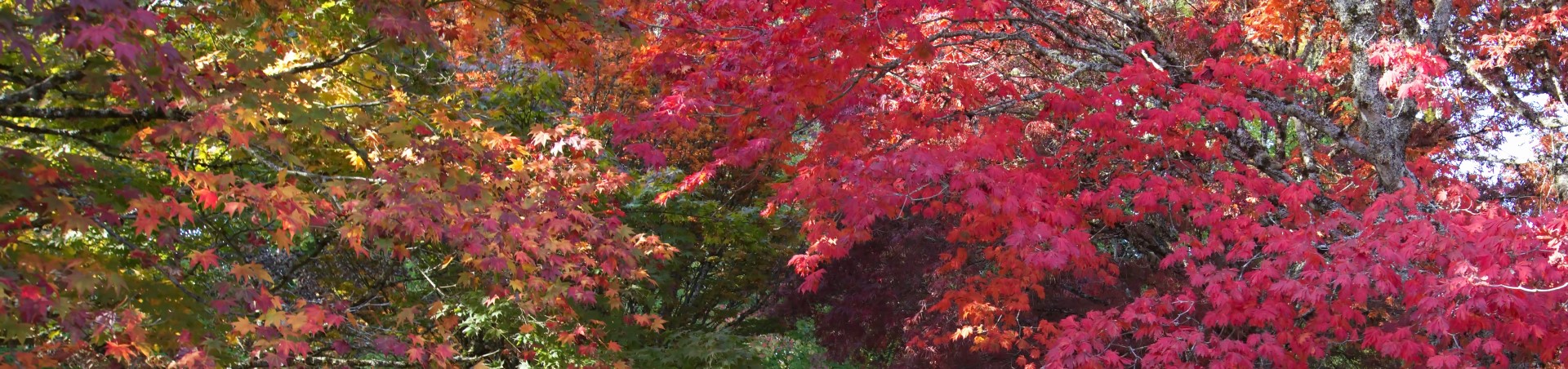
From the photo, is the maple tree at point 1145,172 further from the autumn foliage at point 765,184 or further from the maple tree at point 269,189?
the maple tree at point 269,189

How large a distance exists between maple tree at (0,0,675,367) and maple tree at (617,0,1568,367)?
134 centimetres

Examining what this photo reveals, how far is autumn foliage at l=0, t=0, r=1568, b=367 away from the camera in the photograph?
201 inches

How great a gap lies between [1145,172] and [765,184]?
464cm

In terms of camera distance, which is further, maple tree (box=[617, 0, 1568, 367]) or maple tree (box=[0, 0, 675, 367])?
maple tree (box=[617, 0, 1568, 367])

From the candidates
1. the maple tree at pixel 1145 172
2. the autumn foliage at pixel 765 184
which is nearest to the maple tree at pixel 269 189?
the autumn foliage at pixel 765 184

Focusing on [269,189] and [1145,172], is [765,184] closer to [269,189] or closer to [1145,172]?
[1145,172]

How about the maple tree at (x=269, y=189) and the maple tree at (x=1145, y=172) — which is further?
the maple tree at (x=1145, y=172)

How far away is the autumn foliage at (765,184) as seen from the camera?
5.09 m

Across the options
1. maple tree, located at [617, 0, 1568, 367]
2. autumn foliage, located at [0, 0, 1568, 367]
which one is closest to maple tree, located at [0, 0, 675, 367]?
autumn foliage, located at [0, 0, 1568, 367]

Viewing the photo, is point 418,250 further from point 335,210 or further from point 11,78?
point 11,78

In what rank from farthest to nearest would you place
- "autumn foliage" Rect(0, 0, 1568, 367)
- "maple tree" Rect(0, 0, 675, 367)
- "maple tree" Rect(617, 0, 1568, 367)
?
"maple tree" Rect(617, 0, 1568, 367) → "autumn foliage" Rect(0, 0, 1568, 367) → "maple tree" Rect(0, 0, 675, 367)

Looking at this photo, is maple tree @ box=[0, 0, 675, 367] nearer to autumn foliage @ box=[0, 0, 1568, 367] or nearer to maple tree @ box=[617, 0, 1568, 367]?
autumn foliage @ box=[0, 0, 1568, 367]

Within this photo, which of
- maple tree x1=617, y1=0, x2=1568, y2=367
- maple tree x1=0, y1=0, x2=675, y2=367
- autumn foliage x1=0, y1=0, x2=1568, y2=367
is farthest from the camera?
maple tree x1=617, y1=0, x2=1568, y2=367

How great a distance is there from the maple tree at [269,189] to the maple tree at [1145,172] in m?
1.34
